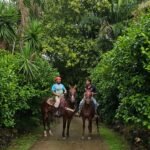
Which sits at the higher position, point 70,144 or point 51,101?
point 51,101

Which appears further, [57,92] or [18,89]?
[57,92]

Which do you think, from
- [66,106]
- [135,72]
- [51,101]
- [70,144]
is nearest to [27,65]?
[51,101]

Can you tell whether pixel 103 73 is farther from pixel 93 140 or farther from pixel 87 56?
pixel 87 56

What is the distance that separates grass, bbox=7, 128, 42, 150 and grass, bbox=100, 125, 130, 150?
9.92 ft

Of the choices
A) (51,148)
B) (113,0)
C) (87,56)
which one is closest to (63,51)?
(87,56)

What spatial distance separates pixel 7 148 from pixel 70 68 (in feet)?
69.1

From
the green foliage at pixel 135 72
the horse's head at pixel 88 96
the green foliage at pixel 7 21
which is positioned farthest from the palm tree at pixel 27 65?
the green foliage at pixel 135 72

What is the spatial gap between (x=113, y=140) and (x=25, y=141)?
3.64 meters

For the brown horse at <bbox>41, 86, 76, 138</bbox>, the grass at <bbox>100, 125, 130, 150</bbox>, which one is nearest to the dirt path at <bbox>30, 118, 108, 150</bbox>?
the grass at <bbox>100, 125, 130, 150</bbox>

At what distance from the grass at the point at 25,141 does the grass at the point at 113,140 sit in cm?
302

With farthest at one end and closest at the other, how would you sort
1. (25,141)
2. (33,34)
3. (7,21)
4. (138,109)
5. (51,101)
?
(33,34)
(7,21)
(51,101)
(25,141)
(138,109)

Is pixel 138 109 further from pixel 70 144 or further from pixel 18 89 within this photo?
pixel 18 89

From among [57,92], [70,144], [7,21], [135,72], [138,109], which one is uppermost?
[7,21]

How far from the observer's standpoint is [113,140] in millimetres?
18188
